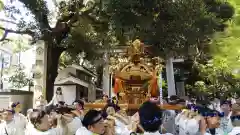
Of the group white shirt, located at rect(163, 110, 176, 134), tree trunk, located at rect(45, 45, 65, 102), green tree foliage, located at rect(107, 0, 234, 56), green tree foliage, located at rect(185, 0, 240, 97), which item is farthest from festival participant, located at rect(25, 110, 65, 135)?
green tree foliage, located at rect(185, 0, 240, 97)

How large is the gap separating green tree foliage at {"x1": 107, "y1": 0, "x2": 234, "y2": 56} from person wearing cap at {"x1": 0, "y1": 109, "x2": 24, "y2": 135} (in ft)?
20.5

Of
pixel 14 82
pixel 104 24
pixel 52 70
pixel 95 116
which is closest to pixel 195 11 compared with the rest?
pixel 104 24

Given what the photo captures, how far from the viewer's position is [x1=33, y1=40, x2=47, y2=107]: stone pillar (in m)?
11.5

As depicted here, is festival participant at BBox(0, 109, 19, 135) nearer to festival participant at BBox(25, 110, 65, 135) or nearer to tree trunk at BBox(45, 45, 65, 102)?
festival participant at BBox(25, 110, 65, 135)

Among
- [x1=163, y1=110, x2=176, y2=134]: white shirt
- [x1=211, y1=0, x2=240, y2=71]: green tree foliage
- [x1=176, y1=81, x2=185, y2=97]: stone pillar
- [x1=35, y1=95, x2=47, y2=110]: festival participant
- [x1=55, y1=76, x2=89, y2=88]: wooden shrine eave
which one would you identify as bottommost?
[x1=163, y1=110, x2=176, y2=134]: white shirt

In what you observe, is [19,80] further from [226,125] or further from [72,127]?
[226,125]

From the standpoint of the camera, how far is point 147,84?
10.5 meters

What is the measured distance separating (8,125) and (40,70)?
6.88 m

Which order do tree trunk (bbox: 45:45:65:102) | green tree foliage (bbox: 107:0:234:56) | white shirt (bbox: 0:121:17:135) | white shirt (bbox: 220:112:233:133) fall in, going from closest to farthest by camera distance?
white shirt (bbox: 220:112:233:133) → white shirt (bbox: 0:121:17:135) → green tree foliage (bbox: 107:0:234:56) → tree trunk (bbox: 45:45:65:102)

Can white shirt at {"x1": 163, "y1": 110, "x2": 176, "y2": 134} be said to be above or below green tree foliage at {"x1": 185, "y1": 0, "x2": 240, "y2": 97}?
below

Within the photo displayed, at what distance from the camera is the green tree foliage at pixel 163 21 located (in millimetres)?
10555

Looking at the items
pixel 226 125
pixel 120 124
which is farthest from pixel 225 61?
pixel 120 124

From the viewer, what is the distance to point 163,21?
36.5 feet

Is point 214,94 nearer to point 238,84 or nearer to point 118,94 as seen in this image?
point 238,84
